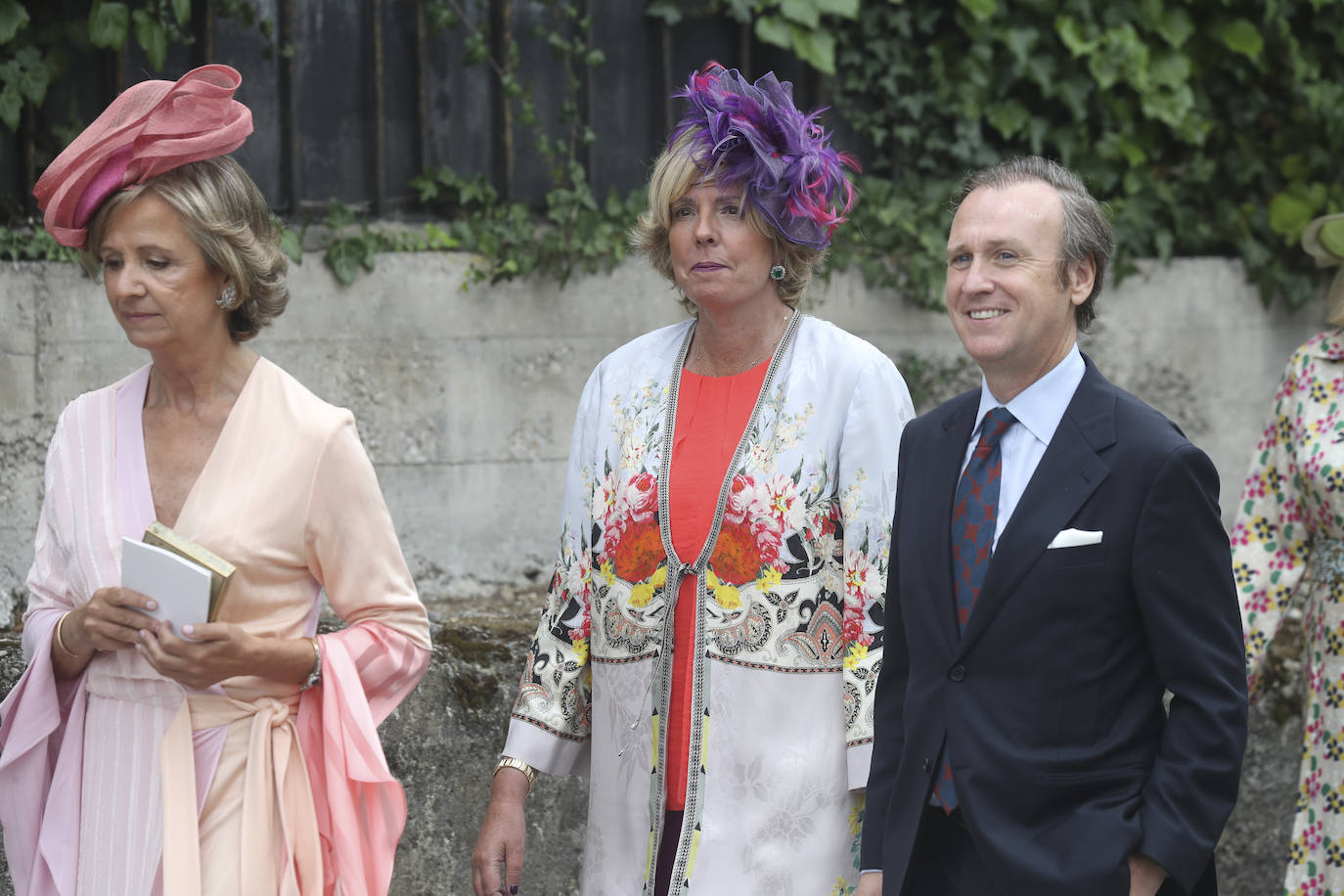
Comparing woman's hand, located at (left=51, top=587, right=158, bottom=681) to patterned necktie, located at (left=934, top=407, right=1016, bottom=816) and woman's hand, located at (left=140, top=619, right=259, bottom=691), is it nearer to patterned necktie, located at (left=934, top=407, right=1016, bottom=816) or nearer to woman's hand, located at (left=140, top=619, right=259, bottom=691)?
woman's hand, located at (left=140, top=619, right=259, bottom=691)

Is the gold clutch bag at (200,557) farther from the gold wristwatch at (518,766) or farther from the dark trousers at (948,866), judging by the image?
the dark trousers at (948,866)

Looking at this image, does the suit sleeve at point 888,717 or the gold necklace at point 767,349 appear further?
the gold necklace at point 767,349

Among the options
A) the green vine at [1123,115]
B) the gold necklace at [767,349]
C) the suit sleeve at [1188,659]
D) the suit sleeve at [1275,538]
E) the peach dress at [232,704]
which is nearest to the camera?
the suit sleeve at [1188,659]

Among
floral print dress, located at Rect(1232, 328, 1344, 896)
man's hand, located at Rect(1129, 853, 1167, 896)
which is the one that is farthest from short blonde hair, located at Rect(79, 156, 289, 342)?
floral print dress, located at Rect(1232, 328, 1344, 896)

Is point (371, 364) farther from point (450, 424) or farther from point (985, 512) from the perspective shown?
point (985, 512)

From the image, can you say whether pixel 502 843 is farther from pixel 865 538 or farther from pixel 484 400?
pixel 484 400

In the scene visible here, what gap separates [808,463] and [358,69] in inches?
103

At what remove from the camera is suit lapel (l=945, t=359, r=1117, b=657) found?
8.10ft

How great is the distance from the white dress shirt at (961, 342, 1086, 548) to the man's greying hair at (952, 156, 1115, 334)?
14cm

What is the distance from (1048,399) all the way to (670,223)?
90 centimetres

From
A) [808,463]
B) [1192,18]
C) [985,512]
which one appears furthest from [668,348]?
[1192,18]

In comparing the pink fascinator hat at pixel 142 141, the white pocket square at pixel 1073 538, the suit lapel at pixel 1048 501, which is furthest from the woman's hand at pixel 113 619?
the white pocket square at pixel 1073 538

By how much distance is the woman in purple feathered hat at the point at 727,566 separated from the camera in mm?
2932

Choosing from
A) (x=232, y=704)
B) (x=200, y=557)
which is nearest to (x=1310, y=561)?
(x=232, y=704)
